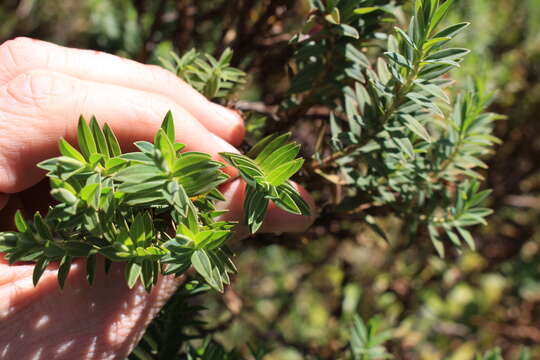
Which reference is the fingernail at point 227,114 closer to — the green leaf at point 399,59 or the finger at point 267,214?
the finger at point 267,214

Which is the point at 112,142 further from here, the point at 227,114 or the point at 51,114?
the point at 227,114

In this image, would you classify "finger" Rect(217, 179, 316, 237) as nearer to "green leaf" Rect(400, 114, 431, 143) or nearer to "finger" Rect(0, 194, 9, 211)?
"green leaf" Rect(400, 114, 431, 143)

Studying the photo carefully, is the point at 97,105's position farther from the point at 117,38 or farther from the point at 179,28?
the point at 117,38

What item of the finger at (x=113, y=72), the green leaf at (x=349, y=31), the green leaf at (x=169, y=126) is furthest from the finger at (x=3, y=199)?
the green leaf at (x=349, y=31)

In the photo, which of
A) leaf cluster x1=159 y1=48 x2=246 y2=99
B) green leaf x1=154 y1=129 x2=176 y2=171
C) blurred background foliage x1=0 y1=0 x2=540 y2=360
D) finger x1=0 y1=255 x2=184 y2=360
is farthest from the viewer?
blurred background foliage x1=0 y1=0 x2=540 y2=360

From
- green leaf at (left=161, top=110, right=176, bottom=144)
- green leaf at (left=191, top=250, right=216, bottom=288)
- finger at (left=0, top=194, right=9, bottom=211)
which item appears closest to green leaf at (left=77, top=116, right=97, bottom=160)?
green leaf at (left=161, top=110, right=176, bottom=144)
